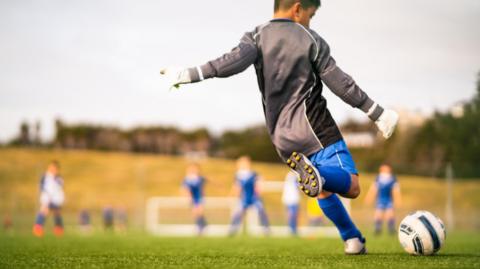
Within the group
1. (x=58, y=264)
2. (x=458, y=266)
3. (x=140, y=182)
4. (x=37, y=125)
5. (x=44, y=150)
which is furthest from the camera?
(x=44, y=150)

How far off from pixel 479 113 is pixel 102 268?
66.0 ft

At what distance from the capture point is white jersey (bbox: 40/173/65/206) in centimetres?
→ 1598

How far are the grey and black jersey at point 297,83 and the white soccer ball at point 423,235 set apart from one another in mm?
1079

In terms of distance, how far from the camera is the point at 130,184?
4709 centimetres

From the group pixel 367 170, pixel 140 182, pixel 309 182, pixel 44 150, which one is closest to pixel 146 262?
pixel 309 182

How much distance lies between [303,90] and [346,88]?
0.32 m

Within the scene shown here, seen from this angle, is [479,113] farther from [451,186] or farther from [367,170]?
[367,170]

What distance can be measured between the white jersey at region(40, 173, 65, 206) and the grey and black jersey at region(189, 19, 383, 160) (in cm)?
1262

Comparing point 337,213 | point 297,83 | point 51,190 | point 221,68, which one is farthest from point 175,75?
point 51,190

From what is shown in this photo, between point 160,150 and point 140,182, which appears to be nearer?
point 140,182

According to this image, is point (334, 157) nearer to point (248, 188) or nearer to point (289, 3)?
point (289, 3)

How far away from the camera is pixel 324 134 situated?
15.0 feet

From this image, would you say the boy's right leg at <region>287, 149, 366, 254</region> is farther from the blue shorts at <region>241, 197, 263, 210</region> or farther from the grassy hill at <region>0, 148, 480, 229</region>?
the grassy hill at <region>0, 148, 480, 229</region>

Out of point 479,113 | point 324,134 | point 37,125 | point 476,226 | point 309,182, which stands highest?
point 37,125
